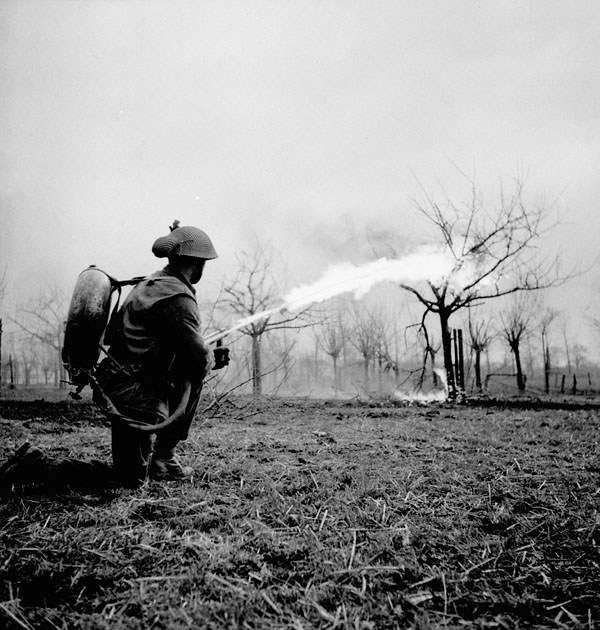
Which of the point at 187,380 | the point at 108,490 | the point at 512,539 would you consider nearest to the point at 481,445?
the point at 512,539

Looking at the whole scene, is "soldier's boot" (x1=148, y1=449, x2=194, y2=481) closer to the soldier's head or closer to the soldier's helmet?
the soldier's head

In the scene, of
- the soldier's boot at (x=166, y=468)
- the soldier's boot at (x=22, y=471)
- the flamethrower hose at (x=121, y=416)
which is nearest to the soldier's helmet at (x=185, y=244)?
the flamethrower hose at (x=121, y=416)

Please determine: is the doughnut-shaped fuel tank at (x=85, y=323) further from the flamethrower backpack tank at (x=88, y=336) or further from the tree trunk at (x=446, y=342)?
the tree trunk at (x=446, y=342)

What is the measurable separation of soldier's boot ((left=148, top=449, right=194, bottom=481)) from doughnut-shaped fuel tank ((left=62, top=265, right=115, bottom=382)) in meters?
1.03

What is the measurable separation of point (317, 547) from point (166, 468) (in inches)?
74.6

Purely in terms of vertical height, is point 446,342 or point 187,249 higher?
point 187,249

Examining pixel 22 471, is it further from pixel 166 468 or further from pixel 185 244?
pixel 185 244

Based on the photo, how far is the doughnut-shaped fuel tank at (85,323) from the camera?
338 cm

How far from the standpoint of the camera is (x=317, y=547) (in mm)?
2430

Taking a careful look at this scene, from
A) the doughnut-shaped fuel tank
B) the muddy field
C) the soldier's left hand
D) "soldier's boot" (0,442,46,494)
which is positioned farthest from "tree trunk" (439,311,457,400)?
"soldier's boot" (0,442,46,494)

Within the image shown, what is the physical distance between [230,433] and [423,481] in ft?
12.0

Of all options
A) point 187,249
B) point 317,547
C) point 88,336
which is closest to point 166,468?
point 88,336

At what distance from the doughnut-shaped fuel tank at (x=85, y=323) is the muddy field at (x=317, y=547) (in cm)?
107

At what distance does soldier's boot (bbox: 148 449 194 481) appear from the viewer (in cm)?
374
